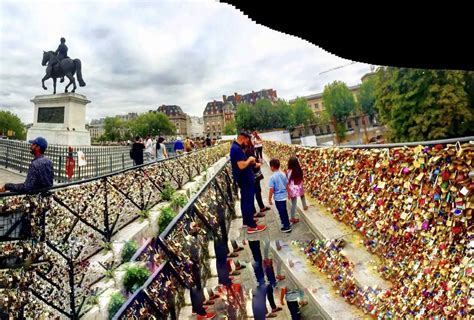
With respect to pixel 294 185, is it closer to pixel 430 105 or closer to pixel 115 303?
pixel 115 303

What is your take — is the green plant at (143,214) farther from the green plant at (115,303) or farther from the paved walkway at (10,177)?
the paved walkway at (10,177)

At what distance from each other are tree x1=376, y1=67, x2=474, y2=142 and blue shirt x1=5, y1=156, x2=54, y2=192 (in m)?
31.6

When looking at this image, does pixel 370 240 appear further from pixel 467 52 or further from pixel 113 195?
pixel 113 195

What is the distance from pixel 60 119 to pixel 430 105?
106ft

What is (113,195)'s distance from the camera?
6.81m

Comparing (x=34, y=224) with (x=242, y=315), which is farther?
(x=34, y=224)

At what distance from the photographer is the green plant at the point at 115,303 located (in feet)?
16.0

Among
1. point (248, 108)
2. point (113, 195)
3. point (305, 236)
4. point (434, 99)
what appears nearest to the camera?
point (305, 236)

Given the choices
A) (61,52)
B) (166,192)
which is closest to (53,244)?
(166,192)

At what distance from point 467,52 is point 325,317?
3.45 metres

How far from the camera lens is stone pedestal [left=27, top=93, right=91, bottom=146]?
1960 cm

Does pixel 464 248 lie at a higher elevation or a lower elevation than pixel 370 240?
higher

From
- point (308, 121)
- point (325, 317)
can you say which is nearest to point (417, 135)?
point (325, 317)

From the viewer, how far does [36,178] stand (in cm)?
483
